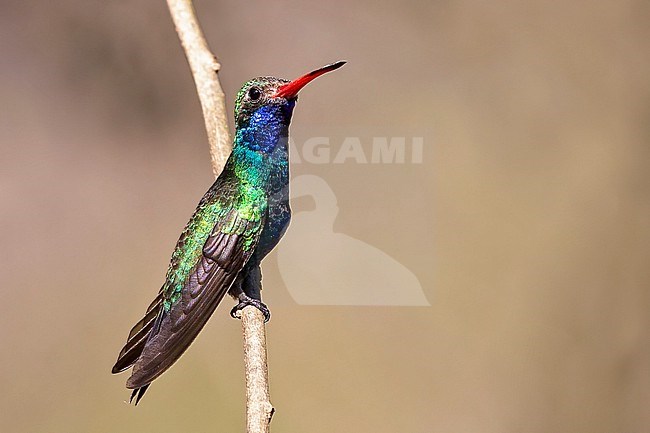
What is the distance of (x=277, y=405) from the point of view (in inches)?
97.8

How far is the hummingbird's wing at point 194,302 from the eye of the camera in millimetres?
1313

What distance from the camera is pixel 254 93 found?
4.72ft

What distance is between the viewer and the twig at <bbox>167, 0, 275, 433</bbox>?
1372 mm

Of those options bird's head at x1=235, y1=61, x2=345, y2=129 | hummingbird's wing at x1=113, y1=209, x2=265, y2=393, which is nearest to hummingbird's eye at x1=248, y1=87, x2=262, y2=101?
bird's head at x1=235, y1=61, x2=345, y2=129

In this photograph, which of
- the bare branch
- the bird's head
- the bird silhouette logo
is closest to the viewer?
the bird's head

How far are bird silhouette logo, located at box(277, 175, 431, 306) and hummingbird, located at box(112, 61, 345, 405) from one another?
73cm

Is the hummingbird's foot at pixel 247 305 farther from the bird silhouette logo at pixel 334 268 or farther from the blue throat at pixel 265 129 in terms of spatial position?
the bird silhouette logo at pixel 334 268

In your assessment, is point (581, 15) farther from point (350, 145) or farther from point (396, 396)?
point (396, 396)

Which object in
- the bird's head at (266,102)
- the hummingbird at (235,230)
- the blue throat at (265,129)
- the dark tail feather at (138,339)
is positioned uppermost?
the bird's head at (266,102)

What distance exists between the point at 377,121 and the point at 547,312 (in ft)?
2.63

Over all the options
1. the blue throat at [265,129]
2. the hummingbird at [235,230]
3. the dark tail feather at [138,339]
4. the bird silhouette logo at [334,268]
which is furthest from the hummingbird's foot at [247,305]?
the bird silhouette logo at [334,268]

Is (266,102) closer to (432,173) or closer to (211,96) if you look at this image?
(211,96)

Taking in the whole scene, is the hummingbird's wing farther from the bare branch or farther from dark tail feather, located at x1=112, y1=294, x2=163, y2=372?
the bare branch

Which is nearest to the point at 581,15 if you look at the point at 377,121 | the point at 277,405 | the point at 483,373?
the point at 377,121
